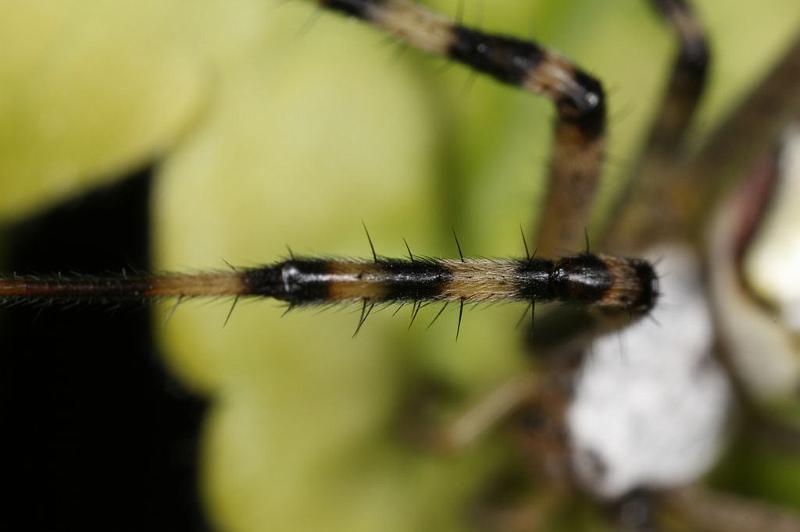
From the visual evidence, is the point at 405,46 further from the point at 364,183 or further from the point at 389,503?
the point at 389,503

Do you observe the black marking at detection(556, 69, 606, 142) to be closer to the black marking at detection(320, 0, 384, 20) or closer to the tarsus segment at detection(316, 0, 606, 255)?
the tarsus segment at detection(316, 0, 606, 255)

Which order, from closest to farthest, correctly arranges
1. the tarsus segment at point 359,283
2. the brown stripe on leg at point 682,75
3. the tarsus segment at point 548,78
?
1. the tarsus segment at point 359,283
2. the tarsus segment at point 548,78
3. the brown stripe on leg at point 682,75

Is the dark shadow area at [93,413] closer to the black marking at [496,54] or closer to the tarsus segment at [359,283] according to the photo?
the tarsus segment at [359,283]

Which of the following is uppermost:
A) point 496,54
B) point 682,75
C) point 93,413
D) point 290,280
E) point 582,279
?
point 682,75

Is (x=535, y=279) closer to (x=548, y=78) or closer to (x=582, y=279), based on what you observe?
(x=582, y=279)

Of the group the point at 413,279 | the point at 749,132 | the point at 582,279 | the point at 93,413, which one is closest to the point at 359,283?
the point at 413,279

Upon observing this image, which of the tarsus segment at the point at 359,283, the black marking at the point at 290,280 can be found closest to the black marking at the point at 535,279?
the tarsus segment at the point at 359,283

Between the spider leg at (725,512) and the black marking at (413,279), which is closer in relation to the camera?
the black marking at (413,279)
